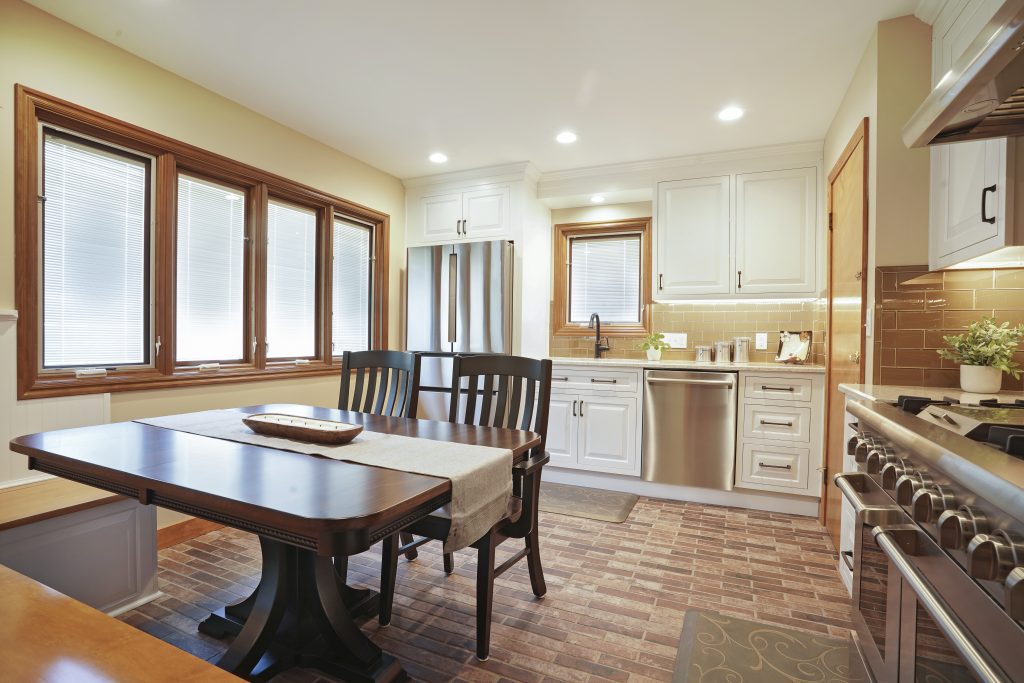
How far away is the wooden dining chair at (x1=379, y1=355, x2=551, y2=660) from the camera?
170cm

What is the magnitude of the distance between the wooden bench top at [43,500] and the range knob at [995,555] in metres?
2.48

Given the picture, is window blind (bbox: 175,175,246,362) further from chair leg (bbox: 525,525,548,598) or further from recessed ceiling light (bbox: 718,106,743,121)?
recessed ceiling light (bbox: 718,106,743,121)

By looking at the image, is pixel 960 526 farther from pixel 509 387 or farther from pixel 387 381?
pixel 387 381

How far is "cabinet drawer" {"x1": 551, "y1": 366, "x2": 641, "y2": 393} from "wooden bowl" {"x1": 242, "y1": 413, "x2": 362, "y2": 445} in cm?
213

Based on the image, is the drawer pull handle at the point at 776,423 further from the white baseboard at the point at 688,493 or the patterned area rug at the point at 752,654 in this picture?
the patterned area rug at the point at 752,654

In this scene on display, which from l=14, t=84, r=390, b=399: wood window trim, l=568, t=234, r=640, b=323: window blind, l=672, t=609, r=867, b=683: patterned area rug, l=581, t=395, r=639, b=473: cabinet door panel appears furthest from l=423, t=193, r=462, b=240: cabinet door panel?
l=672, t=609, r=867, b=683: patterned area rug

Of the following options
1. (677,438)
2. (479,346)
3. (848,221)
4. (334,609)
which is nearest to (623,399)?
(677,438)

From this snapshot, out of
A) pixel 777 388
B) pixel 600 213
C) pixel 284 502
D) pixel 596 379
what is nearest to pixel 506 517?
pixel 284 502

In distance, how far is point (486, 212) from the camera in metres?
4.09

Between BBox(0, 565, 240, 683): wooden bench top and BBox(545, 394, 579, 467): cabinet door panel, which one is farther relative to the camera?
BBox(545, 394, 579, 467): cabinet door panel

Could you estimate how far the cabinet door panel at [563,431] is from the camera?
12.6ft

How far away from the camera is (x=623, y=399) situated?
3682 mm

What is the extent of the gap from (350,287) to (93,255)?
174cm

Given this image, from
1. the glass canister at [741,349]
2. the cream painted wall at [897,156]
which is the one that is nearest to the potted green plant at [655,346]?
the glass canister at [741,349]
